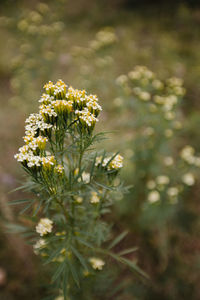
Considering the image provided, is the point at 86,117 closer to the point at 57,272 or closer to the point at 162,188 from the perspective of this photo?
the point at 57,272

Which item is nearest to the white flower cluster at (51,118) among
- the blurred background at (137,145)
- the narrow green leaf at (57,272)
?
the blurred background at (137,145)

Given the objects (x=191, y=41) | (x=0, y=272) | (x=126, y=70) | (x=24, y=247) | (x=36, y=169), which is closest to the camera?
(x=36, y=169)

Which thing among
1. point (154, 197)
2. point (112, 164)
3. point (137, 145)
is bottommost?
point (112, 164)

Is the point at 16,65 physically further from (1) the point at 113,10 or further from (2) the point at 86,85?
(1) the point at 113,10

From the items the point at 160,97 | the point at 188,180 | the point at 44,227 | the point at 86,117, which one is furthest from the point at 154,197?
the point at 86,117

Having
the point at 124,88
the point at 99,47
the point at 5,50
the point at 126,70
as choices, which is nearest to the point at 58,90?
the point at 124,88

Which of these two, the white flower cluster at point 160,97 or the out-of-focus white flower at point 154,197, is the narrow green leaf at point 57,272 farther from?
the white flower cluster at point 160,97

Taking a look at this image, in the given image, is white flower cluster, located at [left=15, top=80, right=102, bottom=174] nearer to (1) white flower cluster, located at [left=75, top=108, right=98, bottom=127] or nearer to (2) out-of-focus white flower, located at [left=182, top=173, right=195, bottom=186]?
(1) white flower cluster, located at [left=75, top=108, right=98, bottom=127]

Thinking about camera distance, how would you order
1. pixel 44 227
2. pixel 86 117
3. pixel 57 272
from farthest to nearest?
pixel 44 227 < pixel 57 272 < pixel 86 117

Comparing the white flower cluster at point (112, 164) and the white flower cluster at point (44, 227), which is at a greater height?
the white flower cluster at point (112, 164)
